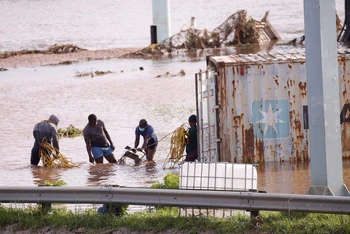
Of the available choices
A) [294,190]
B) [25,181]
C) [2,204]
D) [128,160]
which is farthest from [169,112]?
[2,204]

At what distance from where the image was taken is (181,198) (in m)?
9.24

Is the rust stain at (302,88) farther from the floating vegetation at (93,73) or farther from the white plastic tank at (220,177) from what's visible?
the floating vegetation at (93,73)

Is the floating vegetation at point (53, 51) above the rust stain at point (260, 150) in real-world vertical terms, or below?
above

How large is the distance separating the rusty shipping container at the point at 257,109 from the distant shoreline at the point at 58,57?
77.8ft

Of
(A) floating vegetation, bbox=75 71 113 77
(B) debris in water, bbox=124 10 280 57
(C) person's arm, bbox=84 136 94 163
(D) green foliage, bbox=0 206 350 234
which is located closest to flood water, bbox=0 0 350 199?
(C) person's arm, bbox=84 136 94 163

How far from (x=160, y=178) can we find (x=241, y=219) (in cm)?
578

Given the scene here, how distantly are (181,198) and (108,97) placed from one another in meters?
17.6

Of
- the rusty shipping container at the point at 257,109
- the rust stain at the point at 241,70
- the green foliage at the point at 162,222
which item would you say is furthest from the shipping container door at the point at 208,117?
the green foliage at the point at 162,222

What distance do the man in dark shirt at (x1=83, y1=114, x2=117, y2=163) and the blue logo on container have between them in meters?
3.29

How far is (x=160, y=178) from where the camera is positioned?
14828mm

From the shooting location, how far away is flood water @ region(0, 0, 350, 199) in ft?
50.8

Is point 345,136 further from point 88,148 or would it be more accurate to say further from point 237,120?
point 88,148

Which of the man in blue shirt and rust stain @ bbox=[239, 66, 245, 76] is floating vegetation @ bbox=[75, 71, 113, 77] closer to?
the man in blue shirt

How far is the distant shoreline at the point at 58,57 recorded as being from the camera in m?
38.4
